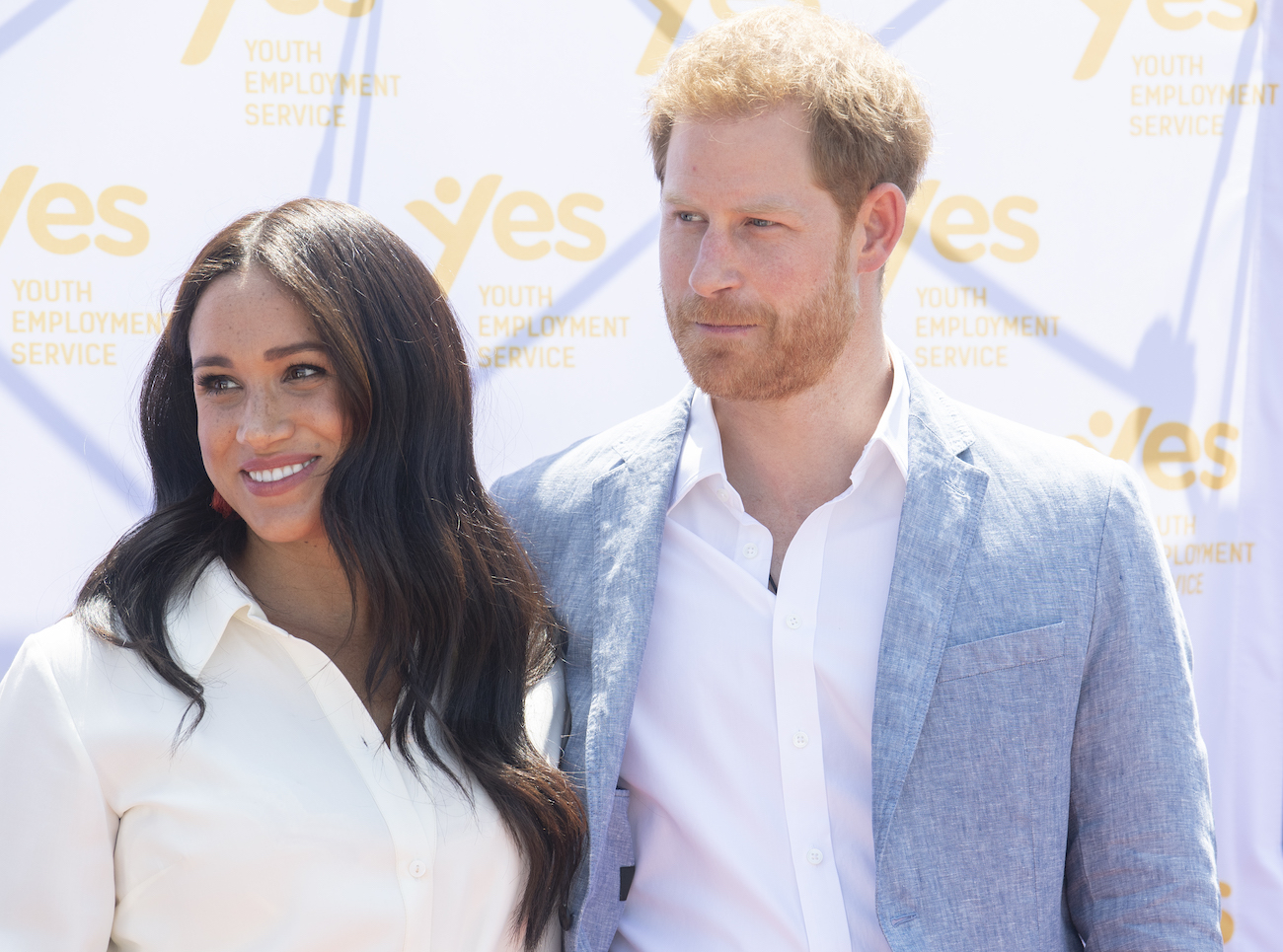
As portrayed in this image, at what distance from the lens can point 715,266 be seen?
5.70ft

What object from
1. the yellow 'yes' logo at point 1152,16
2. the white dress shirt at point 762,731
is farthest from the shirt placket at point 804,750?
the yellow 'yes' logo at point 1152,16

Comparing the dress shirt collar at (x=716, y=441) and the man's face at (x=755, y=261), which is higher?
the man's face at (x=755, y=261)

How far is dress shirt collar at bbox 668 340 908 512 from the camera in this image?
5.87ft

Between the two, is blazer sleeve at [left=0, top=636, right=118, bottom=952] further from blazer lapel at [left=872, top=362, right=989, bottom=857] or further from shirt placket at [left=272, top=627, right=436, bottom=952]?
blazer lapel at [left=872, top=362, right=989, bottom=857]

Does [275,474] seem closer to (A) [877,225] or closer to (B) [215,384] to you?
(B) [215,384]

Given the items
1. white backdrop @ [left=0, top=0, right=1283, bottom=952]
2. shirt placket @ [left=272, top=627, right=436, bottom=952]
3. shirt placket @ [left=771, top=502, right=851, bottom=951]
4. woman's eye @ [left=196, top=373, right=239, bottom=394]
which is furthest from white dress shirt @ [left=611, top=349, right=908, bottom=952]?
white backdrop @ [left=0, top=0, right=1283, bottom=952]

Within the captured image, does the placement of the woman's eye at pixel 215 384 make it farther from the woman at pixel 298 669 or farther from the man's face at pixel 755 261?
the man's face at pixel 755 261

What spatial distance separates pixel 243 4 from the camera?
2.45 metres

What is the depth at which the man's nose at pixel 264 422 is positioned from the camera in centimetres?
155

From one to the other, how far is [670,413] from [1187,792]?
1006 millimetres

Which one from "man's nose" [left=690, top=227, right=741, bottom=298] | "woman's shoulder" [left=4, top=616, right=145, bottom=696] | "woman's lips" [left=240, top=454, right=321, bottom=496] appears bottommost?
"woman's shoulder" [left=4, top=616, right=145, bottom=696]

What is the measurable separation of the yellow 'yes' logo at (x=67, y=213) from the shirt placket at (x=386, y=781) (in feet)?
4.28

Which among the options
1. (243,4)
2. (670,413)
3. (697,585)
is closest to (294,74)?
(243,4)

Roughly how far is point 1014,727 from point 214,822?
1.12 m
